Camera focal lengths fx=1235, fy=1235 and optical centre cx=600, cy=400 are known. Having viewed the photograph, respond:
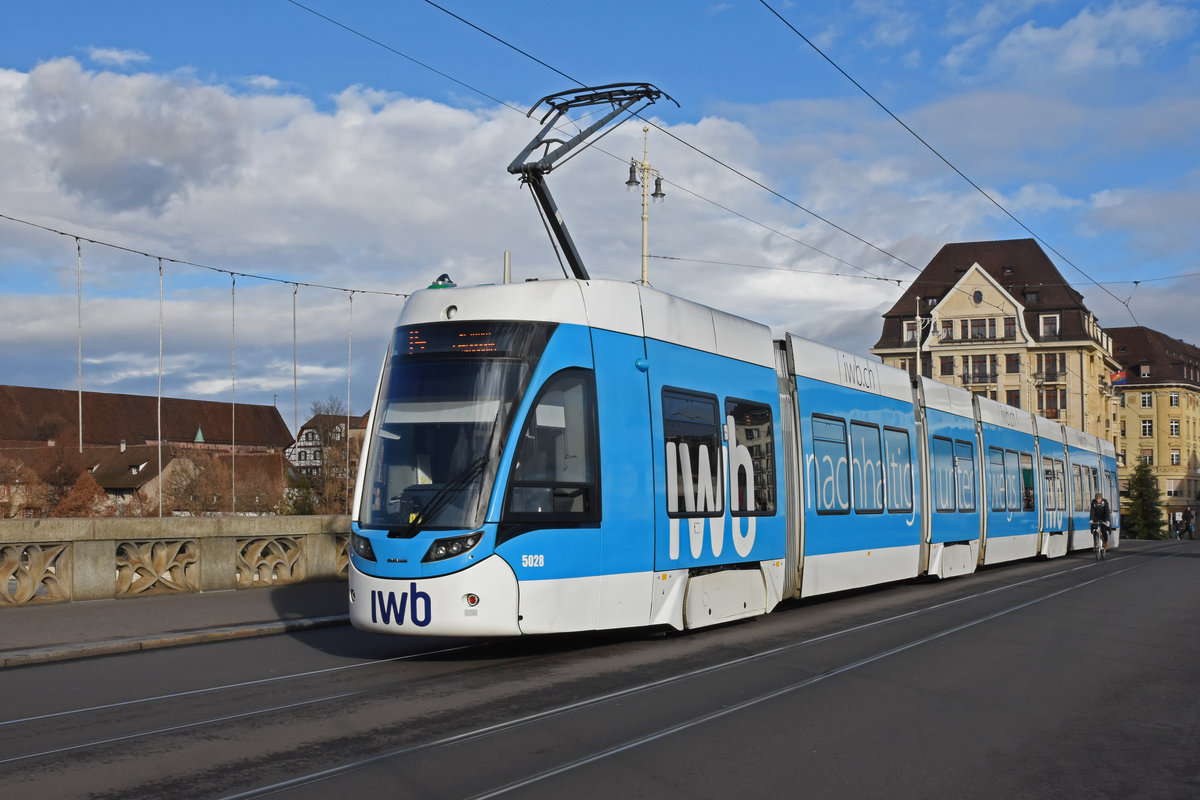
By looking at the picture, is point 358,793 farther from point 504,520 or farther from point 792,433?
point 792,433

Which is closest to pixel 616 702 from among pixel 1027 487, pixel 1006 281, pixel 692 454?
pixel 692 454

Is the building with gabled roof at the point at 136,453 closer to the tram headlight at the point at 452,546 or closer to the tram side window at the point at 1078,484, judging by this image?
the tram side window at the point at 1078,484

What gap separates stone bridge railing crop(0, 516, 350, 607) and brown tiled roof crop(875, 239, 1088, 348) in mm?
85056

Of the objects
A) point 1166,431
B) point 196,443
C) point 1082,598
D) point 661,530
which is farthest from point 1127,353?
point 661,530

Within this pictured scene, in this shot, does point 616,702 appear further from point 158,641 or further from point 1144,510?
point 1144,510

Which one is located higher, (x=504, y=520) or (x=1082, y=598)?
(x=504, y=520)

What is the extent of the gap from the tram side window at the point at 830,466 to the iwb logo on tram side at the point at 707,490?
2.21 m

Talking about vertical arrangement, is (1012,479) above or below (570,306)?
below

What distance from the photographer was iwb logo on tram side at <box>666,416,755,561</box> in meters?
12.2

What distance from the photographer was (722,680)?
9930mm

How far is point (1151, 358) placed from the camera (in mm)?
124500

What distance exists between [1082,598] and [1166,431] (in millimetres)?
113086

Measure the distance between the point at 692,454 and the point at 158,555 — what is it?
8702 mm

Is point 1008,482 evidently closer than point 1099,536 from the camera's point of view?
Yes
